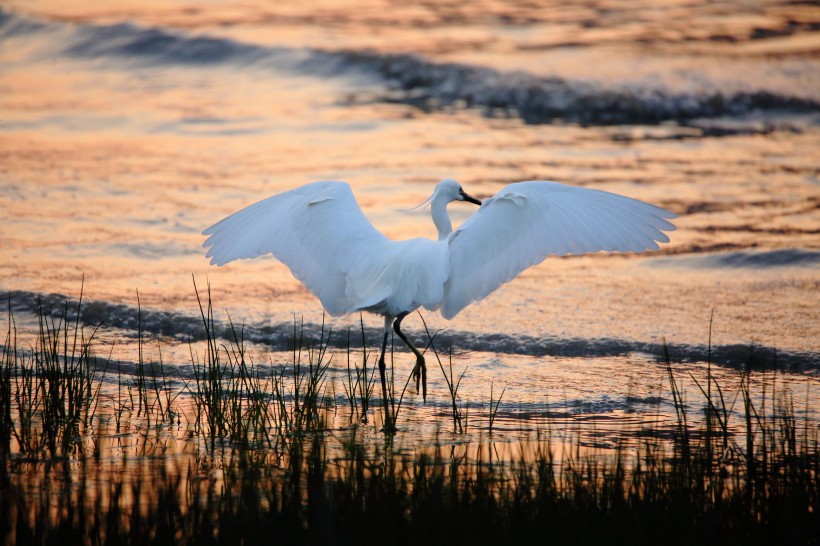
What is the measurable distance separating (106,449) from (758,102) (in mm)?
13058

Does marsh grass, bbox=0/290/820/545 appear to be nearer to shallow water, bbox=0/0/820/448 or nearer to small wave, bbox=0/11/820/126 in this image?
shallow water, bbox=0/0/820/448

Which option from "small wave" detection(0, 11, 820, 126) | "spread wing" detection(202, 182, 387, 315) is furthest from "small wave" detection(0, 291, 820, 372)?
"small wave" detection(0, 11, 820, 126)

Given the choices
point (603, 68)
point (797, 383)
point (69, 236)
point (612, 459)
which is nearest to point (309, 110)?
point (603, 68)

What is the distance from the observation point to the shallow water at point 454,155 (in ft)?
25.9

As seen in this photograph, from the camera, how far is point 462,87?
54.9 ft

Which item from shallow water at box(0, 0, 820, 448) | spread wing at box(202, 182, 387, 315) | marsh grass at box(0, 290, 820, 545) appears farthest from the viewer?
shallow water at box(0, 0, 820, 448)

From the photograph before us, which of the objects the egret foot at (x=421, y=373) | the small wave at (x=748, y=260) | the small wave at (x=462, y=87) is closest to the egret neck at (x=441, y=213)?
the egret foot at (x=421, y=373)

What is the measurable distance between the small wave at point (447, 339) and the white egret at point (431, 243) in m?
1.11

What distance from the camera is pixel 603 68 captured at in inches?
669

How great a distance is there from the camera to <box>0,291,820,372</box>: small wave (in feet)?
24.2

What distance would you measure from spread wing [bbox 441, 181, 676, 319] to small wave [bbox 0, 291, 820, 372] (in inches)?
58.0

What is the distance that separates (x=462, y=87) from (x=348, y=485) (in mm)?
12766

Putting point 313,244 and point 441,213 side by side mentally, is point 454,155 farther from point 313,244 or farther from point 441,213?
point 313,244

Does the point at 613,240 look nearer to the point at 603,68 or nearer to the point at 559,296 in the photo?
the point at 559,296
